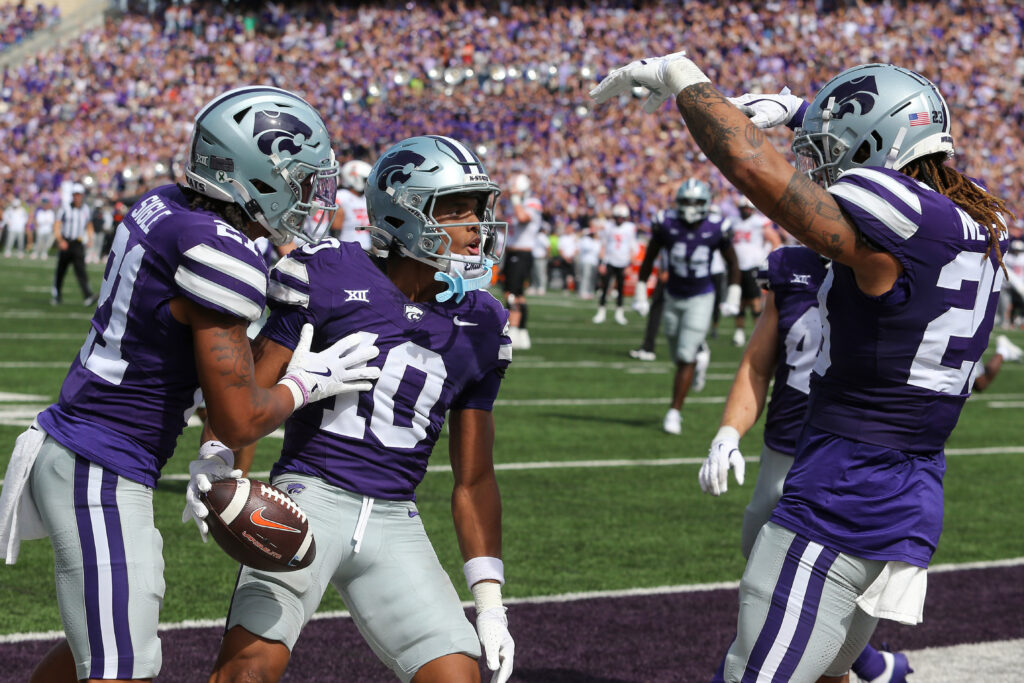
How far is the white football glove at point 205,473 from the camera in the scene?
2.81m

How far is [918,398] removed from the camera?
119 inches

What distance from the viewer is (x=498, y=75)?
36875 millimetres

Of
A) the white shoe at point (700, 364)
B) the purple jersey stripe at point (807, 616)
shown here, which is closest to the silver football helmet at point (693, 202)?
the white shoe at point (700, 364)

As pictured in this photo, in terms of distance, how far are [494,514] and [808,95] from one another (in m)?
30.4

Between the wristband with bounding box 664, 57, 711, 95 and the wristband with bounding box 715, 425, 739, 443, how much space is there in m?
1.33

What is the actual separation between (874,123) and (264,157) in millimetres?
1429

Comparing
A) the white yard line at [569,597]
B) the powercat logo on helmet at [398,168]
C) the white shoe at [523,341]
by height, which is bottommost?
the white shoe at [523,341]

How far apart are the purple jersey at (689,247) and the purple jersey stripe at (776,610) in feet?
27.5

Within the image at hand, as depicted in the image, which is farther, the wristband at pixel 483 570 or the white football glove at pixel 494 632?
the wristband at pixel 483 570

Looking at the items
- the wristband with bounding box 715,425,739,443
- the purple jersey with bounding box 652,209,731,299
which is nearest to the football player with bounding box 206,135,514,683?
the wristband with bounding box 715,425,739,443

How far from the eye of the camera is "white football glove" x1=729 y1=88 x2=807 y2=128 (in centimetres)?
328

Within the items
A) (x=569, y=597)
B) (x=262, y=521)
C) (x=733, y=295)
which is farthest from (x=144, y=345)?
(x=733, y=295)

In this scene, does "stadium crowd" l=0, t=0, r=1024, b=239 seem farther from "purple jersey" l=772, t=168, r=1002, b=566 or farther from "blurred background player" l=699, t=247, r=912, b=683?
"purple jersey" l=772, t=168, r=1002, b=566

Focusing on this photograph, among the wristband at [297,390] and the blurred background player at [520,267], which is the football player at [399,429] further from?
the blurred background player at [520,267]
